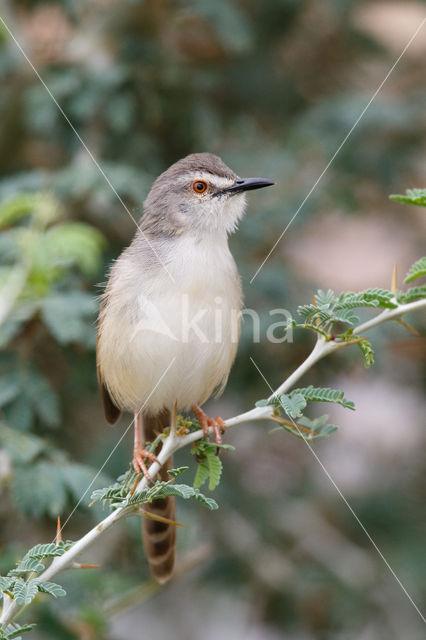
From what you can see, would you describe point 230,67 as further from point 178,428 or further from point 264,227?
point 178,428

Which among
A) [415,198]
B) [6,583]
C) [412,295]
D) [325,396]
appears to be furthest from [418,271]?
[6,583]

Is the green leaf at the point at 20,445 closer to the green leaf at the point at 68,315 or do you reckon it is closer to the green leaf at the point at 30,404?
the green leaf at the point at 30,404

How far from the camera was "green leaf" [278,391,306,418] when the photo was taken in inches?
88.3

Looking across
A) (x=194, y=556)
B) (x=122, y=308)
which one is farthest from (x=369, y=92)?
(x=194, y=556)

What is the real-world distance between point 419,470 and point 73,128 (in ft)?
11.5

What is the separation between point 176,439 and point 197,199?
1.66 metres

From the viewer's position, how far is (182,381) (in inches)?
136

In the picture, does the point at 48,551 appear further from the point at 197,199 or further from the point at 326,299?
the point at 197,199

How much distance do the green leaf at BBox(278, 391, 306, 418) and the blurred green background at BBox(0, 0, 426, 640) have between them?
6.41ft

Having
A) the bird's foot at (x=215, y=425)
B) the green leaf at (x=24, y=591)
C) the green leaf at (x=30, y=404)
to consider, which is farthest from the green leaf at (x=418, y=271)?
the green leaf at (x=30, y=404)

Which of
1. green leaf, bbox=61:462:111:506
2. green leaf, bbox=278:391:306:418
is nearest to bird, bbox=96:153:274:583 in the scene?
green leaf, bbox=61:462:111:506

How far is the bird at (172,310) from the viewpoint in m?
3.33

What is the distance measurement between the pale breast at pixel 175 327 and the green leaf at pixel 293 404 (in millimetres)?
1081

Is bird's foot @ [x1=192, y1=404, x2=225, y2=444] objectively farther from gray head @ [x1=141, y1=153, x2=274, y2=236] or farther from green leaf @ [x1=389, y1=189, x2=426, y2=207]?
green leaf @ [x1=389, y1=189, x2=426, y2=207]
